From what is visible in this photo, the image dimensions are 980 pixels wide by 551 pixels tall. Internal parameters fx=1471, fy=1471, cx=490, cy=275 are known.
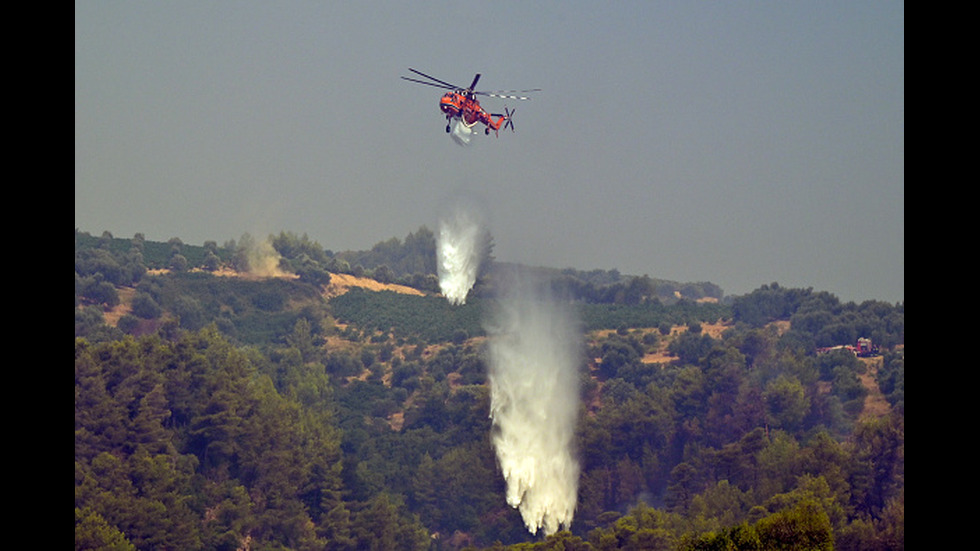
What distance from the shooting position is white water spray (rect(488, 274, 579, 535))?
123312 mm

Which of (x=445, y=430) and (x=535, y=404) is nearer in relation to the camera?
(x=535, y=404)

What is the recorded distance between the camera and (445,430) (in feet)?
500

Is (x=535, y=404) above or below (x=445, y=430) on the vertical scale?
above

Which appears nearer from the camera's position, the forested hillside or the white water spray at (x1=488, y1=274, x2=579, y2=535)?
the forested hillside

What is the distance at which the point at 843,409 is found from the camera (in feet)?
481

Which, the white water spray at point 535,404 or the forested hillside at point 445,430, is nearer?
the forested hillside at point 445,430

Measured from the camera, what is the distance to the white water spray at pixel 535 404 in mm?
123312

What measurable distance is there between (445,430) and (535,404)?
1622 centimetres

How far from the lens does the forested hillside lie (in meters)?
102

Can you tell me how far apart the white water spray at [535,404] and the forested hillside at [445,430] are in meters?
1.74

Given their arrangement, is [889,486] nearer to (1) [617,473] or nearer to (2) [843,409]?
(1) [617,473]

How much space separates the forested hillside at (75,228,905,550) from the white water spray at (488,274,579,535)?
68.7 inches
